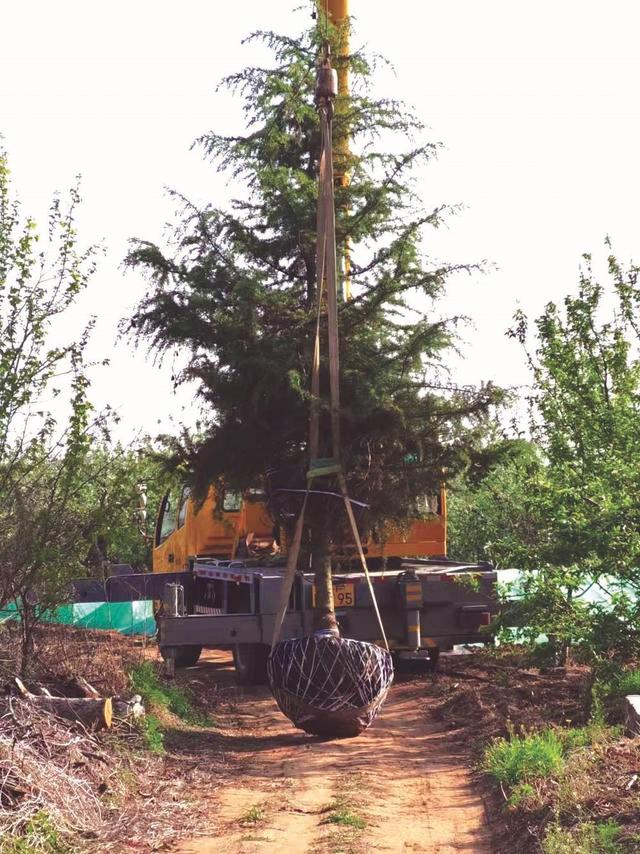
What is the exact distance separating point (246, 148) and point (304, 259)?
4.15 feet

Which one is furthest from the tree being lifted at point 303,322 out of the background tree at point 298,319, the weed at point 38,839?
the weed at point 38,839

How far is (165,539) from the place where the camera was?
64.3ft

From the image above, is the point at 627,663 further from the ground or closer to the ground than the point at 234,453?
closer to the ground

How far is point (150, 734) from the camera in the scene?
9.47 meters

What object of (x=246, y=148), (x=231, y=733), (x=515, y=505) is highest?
(x=246, y=148)

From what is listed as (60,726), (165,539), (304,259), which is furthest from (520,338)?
(165,539)

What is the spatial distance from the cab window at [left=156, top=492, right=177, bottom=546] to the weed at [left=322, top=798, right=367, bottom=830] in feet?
37.3

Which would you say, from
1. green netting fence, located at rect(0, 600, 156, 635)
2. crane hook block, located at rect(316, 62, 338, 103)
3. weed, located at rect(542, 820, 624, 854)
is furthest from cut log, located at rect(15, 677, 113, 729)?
green netting fence, located at rect(0, 600, 156, 635)

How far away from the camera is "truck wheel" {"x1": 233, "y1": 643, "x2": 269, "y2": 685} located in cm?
1390

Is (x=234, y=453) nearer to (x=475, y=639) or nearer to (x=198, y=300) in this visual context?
(x=198, y=300)

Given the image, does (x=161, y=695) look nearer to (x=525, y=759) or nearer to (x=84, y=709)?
(x=84, y=709)

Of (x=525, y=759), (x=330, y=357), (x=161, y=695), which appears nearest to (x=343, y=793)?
(x=525, y=759)

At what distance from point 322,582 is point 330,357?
2305 mm

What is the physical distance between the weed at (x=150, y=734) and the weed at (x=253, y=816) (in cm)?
189
